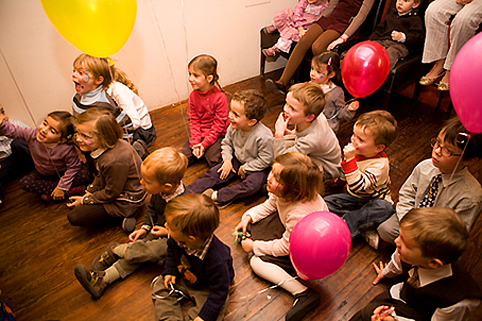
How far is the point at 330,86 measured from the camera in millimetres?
2389

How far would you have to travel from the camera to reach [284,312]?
56.6 inches

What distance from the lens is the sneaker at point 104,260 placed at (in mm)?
1617

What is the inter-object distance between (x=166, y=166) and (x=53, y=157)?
1.05m

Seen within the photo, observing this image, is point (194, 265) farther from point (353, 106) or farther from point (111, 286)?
point (353, 106)

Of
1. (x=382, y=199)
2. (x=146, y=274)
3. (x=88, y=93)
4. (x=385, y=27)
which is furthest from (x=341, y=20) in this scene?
(x=146, y=274)

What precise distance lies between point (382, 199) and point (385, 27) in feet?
5.84

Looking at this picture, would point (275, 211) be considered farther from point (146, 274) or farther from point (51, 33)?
point (51, 33)

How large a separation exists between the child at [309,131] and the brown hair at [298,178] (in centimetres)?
48

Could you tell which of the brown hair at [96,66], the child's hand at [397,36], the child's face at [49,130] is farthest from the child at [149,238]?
the child's hand at [397,36]

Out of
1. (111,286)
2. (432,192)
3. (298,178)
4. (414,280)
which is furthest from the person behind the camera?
(111,286)

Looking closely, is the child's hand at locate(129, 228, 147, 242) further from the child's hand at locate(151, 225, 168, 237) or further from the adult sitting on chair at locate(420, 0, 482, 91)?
the adult sitting on chair at locate(420, 0, 482, 91)

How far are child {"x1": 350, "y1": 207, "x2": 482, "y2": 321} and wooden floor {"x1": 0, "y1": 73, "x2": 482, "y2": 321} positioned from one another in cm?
29

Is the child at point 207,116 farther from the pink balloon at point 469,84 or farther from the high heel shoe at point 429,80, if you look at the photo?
the high heel shoe at point 429,80

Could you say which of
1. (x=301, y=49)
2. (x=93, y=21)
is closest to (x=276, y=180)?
(x=93, y=21)
